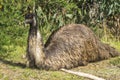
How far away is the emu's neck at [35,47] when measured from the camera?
8711 millimetres

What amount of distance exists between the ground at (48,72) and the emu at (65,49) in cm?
19

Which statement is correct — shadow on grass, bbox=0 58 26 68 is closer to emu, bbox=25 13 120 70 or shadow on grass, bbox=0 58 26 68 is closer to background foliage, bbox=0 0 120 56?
emu, bbox=25 13 120 70

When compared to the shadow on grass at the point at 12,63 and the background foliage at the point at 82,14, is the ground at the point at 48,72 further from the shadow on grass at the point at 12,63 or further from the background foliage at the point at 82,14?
the background foliage at the point at 82,14

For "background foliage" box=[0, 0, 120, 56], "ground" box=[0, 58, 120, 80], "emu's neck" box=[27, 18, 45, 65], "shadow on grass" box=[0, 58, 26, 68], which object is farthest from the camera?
"background foliage" box=[0, 0, 120, 56]

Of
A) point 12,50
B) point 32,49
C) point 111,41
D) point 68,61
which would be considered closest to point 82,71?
point 68,61

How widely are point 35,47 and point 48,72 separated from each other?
0.57 meters

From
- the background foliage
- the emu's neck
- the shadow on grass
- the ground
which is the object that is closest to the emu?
the emu's neck

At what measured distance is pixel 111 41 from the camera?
12.1 metres

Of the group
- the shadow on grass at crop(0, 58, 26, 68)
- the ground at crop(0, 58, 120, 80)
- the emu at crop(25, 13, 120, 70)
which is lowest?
the shadow on grass at crop(0, 58, 26, 68)

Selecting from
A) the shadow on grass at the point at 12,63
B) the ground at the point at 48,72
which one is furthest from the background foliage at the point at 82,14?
the ground at the point at 48,72

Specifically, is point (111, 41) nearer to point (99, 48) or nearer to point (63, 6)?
point (63, 6)

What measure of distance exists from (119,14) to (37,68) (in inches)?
179

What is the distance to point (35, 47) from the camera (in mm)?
8742

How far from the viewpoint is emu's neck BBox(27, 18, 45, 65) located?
343 inches
